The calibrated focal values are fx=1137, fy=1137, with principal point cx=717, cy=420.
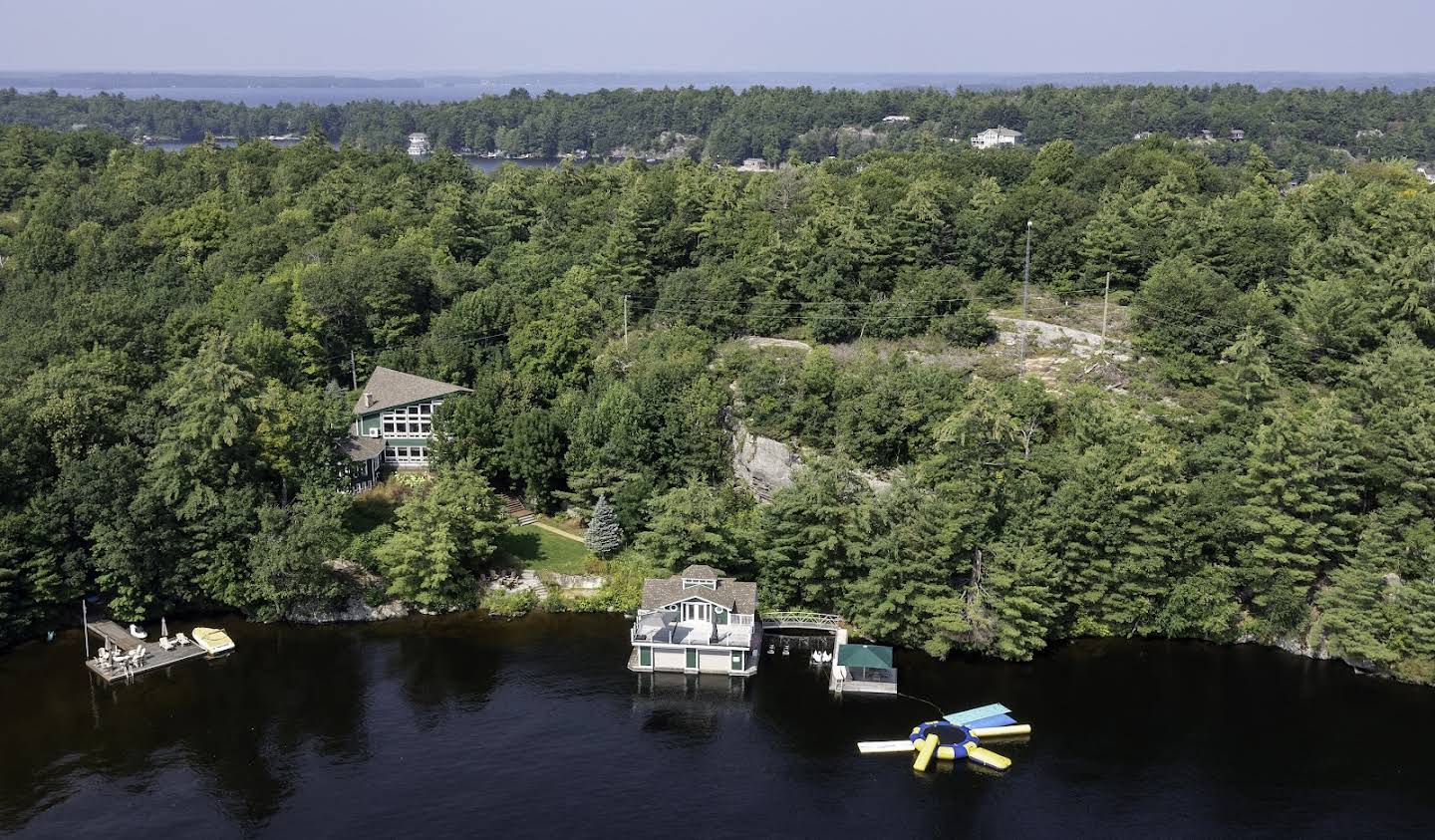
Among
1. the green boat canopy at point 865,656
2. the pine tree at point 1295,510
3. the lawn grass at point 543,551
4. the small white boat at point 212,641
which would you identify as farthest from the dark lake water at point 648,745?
Result: the lawn grass at point 543,551

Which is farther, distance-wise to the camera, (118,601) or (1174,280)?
(1174,280)

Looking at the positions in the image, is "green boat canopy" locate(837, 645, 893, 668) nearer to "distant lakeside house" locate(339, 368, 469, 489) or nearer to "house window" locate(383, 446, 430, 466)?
"distant lakeside house" locate(339, 368, 469, 489)

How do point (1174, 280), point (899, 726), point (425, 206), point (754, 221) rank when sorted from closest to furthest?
1. point (899, 726)
2. point (1174, 280)
3. point (754, 221)
4. point (425, 206)

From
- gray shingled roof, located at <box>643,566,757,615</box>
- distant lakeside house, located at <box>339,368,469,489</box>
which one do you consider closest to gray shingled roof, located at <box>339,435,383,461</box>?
distant lakeside house, located at <box>339,368,469,489</box>

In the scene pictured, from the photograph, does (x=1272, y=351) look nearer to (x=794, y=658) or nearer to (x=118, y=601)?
(x=794, y=658)

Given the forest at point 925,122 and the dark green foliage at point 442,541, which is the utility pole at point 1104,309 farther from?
the forest at point 925,122

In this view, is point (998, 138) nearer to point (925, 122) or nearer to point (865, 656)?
point (925, 122)

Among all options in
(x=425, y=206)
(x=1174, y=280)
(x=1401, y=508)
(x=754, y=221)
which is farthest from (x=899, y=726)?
(x=425, y=206)
